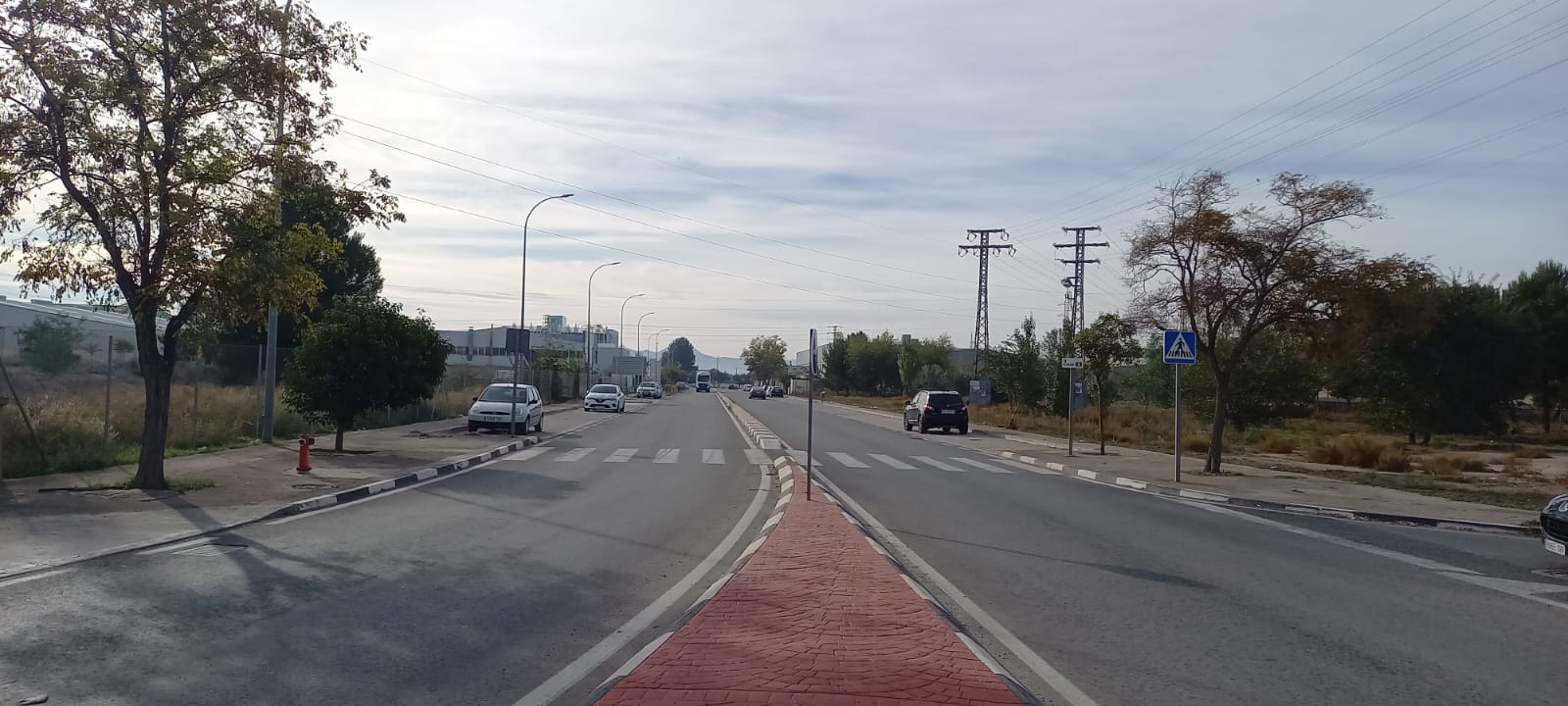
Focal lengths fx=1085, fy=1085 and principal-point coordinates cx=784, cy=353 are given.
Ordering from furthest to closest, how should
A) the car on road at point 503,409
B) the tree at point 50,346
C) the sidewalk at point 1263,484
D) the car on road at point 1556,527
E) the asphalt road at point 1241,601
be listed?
1. the car on road at point 503,409
2. the tree at point 50,346
3. the sidewalk at point 1263,484
4. the car on road at point 1556,527
5. the asphalt road at point 1241,601

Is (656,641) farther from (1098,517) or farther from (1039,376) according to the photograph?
(1039,376)

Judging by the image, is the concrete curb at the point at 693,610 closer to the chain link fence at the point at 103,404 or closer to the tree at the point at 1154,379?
the chain link fence at the point at 103,404

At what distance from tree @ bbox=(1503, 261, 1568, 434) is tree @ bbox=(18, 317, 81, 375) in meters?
47.1

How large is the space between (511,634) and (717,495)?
31.8 ft

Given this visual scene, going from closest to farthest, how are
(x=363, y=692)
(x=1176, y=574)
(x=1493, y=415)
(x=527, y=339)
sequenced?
(x=363, y=692)
(x=1176, y=574)
(x=527, y=339)
(x=1493, y=415)

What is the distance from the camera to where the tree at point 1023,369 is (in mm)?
46219

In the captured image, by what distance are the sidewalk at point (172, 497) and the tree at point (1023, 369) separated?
27.9 metres

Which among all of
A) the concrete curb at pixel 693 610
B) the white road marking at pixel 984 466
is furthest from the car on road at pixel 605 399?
the concrete curb at pixel 693 610

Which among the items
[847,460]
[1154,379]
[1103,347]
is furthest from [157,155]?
[1154,379]

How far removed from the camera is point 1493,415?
40.4 meters

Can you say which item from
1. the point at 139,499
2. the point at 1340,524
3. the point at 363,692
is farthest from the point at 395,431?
the point at 363,692

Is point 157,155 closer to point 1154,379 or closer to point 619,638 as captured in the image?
point 619,638

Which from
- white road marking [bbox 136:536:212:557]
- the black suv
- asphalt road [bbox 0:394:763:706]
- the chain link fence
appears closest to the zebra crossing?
the chain link fence

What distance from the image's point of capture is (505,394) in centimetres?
3338
